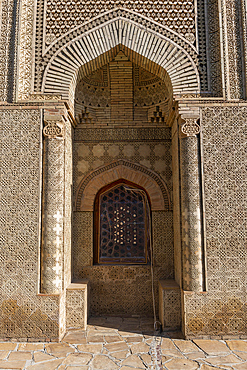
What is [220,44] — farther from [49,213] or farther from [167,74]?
[49,213]

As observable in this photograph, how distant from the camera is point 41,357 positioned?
361 centimetres

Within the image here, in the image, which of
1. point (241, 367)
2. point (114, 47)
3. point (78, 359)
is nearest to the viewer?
point (241, 367)

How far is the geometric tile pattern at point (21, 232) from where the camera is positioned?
13.3ft

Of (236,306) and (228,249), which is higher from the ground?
(228,249)

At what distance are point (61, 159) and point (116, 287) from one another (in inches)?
96.7

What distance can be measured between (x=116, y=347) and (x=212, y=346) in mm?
1216

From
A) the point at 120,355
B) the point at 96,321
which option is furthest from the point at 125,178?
the point at 120,355

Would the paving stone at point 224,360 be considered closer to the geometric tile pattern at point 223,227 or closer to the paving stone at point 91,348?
the geometric tile pattern at point 223,227

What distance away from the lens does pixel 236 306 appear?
161 inches

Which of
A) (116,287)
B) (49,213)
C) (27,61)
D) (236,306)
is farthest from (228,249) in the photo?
(27,61)

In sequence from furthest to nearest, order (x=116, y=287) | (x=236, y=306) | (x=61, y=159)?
(x=116, y=287) < (x=61, y=159) < (x=236, y=306)

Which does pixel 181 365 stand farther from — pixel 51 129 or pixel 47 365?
pixel 51 129

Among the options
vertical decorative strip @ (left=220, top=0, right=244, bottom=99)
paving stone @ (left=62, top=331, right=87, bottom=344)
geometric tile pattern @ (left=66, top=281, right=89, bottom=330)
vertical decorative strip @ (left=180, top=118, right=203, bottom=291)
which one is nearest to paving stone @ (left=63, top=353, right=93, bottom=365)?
paving stone @ (left=62, top=331, right=87, bottom=344)

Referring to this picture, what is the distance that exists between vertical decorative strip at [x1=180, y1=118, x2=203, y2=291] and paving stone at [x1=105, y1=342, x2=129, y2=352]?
1098 mm
